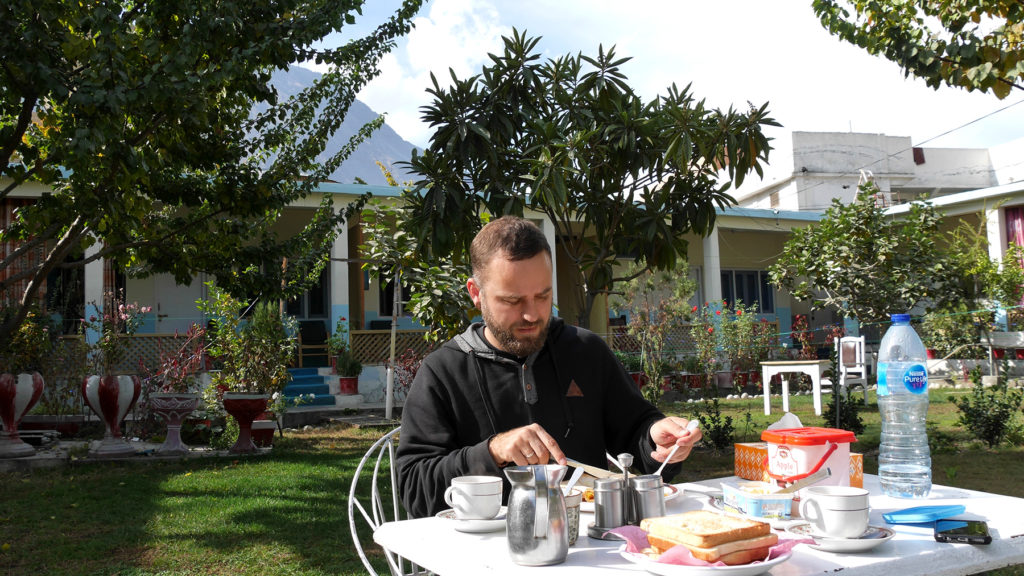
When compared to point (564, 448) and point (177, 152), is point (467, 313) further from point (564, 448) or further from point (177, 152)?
point (564, 448)

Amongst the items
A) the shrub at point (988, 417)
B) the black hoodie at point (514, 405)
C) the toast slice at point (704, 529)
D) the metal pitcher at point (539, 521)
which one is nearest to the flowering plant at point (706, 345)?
the shrub at point (988, 417)

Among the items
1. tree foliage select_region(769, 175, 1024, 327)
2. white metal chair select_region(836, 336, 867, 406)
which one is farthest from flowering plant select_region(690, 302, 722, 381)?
white metal chair select_region(836, 336, 867, 406)

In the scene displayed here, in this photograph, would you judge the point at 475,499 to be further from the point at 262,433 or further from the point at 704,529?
the point at 262,433

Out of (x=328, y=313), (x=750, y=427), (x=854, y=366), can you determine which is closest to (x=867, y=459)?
(x=750, y=427)

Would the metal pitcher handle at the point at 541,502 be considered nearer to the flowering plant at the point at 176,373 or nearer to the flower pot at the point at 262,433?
the flower pot at the point at 262,433

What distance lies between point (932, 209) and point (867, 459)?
8239mm

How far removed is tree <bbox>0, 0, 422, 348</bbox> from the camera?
4758 millimetres

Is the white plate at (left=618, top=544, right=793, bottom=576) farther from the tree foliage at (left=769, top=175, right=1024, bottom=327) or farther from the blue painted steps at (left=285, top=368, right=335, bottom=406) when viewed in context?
the tree foliage at (left=769, top=175, right=1024, bottom=327)

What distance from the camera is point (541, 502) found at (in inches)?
59.5

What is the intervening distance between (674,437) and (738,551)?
747mm

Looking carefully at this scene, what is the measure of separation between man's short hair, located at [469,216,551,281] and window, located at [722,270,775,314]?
60.9ft

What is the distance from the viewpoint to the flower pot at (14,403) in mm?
8022

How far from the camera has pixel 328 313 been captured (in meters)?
16.5

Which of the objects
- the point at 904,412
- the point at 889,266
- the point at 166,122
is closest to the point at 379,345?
the point at 889,266
